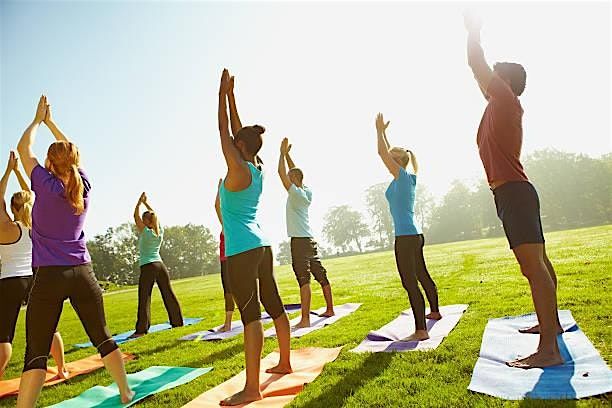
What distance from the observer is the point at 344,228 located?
68188 mm

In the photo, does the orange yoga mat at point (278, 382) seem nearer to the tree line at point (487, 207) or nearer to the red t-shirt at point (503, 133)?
the red t-shirt at point (503, 133)

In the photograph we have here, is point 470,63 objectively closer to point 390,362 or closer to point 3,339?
point 390,362

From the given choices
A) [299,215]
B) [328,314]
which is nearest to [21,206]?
[299,215]

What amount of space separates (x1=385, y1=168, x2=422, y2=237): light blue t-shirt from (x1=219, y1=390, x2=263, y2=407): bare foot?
9.01ft

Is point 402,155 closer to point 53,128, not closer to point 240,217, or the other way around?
point 240,217

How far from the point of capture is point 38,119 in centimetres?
443

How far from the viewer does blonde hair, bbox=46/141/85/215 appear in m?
3.99

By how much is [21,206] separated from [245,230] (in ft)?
10.4

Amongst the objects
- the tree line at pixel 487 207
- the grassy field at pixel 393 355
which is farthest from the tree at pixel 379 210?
the grassy field at pixel 393 355

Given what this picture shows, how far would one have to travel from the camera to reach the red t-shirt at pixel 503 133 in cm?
413

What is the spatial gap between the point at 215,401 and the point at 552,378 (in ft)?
8.85

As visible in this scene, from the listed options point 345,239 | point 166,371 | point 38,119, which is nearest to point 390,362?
point 166,371

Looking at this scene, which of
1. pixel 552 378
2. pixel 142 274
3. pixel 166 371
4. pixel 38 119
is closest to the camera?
pixel 552 378

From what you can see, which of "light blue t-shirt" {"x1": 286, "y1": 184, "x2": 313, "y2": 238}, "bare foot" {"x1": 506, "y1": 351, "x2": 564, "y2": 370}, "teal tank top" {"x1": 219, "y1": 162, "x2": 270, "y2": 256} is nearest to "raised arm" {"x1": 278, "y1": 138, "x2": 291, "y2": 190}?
"light blue t-shirt" {"x1": 286, "y1": 184, "x2": 313, "y2": 238}
